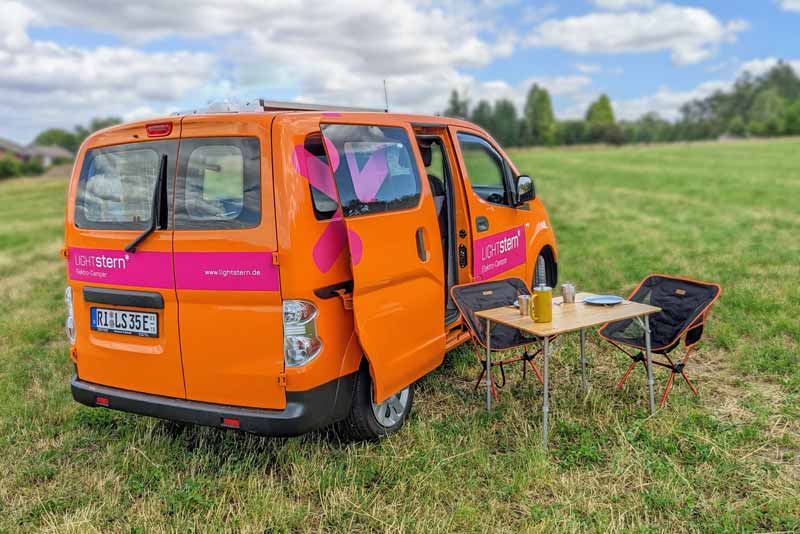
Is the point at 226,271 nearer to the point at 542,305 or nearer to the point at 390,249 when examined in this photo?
the point at 390,249

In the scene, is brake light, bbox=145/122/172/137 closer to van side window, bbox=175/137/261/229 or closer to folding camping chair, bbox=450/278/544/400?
van side window, bbox=175/137/261/229

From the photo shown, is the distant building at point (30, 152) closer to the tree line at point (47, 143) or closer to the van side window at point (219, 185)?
the tree line at point (47, 143)

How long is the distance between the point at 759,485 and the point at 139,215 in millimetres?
3654

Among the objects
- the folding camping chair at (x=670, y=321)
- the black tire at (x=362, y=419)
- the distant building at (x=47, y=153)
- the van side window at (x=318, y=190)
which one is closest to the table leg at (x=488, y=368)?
the black tire at (x=362, y=419)

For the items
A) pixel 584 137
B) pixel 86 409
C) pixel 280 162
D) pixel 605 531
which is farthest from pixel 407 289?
pixel 584 137

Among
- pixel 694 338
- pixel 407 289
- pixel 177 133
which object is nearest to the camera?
pixel 177 133

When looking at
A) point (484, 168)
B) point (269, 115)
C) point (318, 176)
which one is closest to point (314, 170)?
point (318, 176)

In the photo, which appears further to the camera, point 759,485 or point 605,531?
point 759,485

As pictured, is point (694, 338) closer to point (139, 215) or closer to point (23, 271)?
point (139, 215)

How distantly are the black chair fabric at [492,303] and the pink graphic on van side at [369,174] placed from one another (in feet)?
3.41

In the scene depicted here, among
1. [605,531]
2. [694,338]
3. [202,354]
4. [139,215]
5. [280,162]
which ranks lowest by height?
[605,531]

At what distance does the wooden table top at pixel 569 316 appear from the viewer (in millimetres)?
3846

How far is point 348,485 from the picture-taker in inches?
138

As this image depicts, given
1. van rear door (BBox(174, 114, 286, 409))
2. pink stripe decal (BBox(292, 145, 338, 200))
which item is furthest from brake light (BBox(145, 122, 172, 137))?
pink stripe decal (BBox(292, 145, 338, 200))
